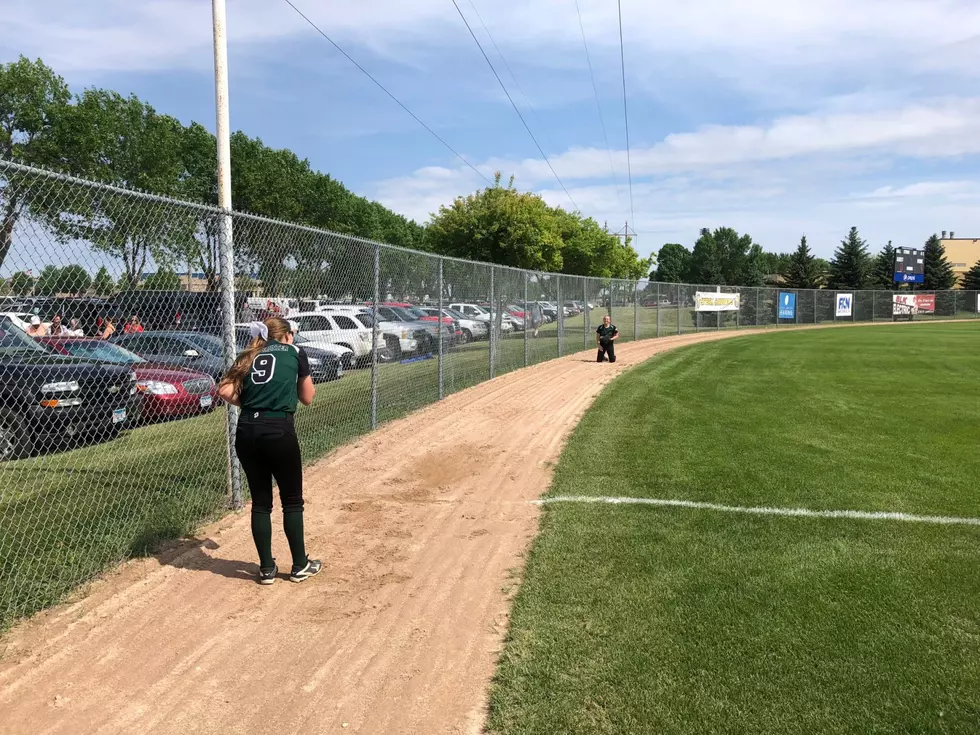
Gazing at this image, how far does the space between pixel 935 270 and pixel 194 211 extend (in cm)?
7786

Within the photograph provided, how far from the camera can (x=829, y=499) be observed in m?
5.87

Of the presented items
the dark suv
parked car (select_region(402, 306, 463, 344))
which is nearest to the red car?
the dark suv

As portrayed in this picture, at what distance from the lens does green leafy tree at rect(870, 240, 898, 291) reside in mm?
66125

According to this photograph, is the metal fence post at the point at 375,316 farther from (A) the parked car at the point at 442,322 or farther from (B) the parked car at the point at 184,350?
(B) the parked car at the point at 184,350

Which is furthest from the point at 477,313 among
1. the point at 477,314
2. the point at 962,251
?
the point at 962,251

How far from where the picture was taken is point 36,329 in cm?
405

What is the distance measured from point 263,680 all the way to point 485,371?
11.3m

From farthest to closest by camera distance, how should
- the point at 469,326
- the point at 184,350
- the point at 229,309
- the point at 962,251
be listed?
the point at 962,251
the point at 469,326
the point at 184,350
the point at 229,309

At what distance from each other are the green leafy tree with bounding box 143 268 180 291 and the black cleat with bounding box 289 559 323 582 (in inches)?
82.9

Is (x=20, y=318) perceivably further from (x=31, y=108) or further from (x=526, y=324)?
(x=31, y=108)

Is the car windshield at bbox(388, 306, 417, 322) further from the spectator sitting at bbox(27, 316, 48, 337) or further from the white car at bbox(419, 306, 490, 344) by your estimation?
the spectator sitting at bbox(27, 316, 48, 337)

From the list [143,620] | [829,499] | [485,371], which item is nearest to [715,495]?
[829,499]

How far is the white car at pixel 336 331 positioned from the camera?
672 cm

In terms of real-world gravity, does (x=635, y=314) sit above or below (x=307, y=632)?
above
